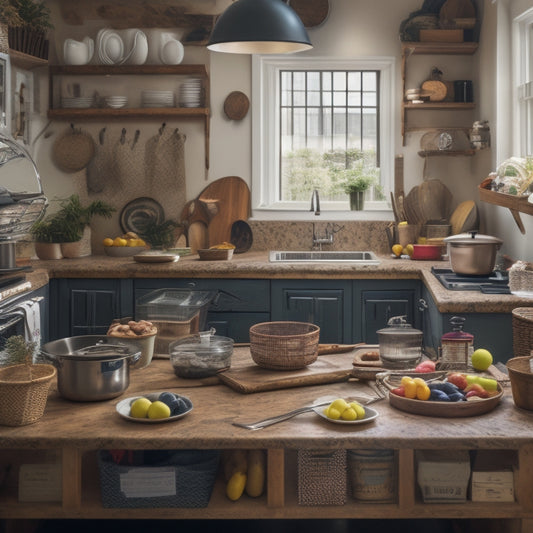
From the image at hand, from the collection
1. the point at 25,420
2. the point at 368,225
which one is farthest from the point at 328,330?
the point at 25,420

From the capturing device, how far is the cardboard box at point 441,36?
5.60m

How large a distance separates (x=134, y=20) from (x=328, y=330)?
2693 millimetres

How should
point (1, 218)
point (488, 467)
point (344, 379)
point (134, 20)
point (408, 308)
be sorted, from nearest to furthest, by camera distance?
point (488, 467)
point (344, 379)
point (1, 218)
point (408, 308)
point (134, 20)

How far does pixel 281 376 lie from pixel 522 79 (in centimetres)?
323

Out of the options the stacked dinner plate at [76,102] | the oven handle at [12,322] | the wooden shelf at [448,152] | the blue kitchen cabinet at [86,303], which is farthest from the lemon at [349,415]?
the stacked dinner plate at [76,102]

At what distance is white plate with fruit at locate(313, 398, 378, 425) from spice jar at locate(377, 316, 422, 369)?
0.51 meters

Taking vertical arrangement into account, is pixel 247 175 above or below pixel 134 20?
below

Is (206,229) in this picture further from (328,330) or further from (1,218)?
(1,218)

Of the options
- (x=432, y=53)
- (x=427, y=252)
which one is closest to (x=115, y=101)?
(x=432, y=53)

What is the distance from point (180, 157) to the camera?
233 inches

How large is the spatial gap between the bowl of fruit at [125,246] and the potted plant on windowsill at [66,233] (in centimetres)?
16

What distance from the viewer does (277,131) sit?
602cm

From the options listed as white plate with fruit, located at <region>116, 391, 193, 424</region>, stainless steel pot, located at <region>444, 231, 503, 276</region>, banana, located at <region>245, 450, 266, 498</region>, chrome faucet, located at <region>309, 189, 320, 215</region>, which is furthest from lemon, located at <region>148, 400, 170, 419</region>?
chrome faucet, located at <region>309, 189, 320, 215</region>

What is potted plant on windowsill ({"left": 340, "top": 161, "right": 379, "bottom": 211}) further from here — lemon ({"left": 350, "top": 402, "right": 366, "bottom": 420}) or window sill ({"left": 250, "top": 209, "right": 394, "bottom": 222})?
lemon ({"left": 350, "top": 402, "right": 366, "bottom": 420})
